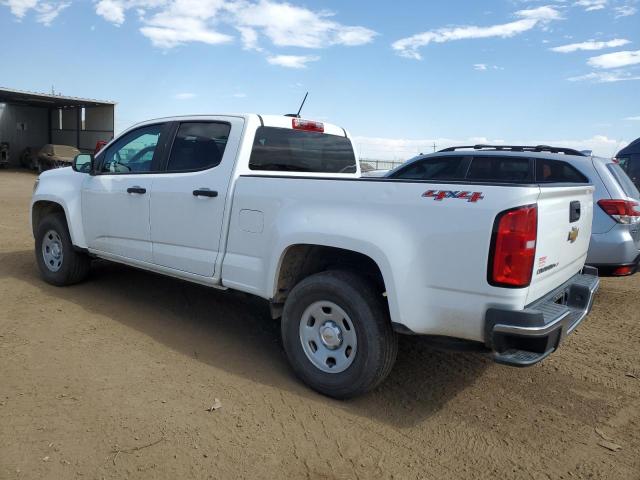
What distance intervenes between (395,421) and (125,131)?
3872 mm

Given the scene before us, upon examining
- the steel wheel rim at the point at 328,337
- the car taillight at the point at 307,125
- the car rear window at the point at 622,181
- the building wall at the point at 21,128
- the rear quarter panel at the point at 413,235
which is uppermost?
the building wall at the point at 21,128

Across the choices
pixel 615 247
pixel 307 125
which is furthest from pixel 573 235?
pixel 307 125

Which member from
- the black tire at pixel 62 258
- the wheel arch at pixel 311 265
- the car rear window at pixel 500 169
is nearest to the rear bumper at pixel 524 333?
the wheel arch at pixel 311 265

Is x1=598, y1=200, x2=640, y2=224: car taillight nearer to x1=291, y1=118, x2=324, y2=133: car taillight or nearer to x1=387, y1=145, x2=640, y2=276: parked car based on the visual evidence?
x1=387, y1=145, x2=640, y2=276: parked car

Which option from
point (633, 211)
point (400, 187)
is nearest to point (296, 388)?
point (400, 187)

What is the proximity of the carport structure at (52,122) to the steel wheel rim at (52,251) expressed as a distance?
25.1 meters

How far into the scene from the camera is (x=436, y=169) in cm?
699

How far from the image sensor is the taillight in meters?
2.78

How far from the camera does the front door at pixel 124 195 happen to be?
15.9 feet

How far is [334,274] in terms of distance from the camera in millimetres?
3498

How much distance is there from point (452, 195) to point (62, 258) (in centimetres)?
461

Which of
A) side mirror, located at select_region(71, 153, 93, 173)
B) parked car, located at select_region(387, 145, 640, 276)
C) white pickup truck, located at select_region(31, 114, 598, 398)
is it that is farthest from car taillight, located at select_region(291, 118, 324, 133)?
side mirror, located at select_region(71, 153, 93, 173)

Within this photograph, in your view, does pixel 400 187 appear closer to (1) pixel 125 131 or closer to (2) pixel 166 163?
(2) pixel 166 163

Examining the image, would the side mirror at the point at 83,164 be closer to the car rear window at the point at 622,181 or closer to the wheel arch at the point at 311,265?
the wheel arch at the point at 311,265
